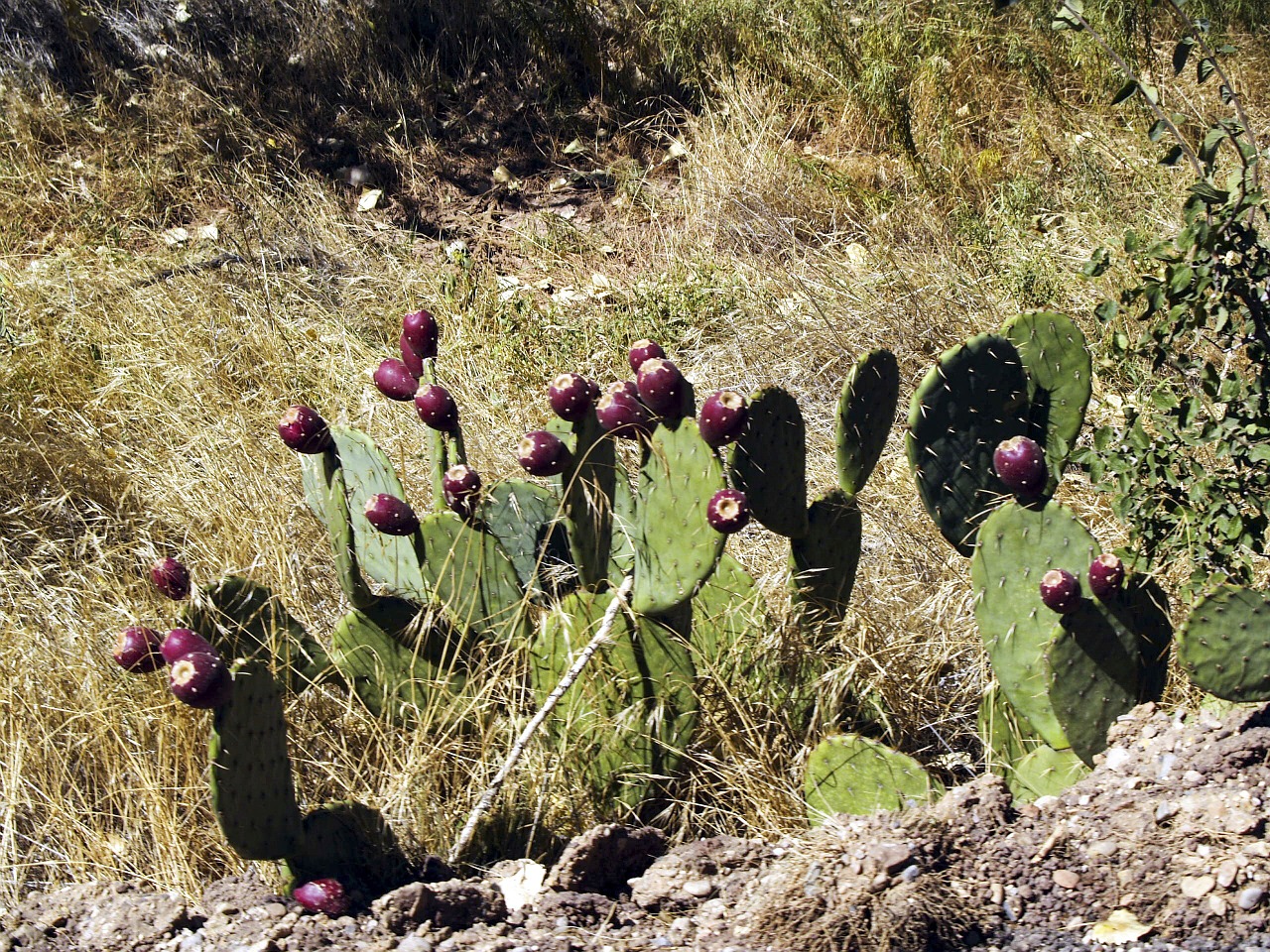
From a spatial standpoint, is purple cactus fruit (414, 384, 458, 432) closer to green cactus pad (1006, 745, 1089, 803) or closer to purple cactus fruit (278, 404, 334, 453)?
purple cactus fruit (278, 404, 334, 453)

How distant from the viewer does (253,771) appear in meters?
1.93

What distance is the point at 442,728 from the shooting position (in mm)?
2412

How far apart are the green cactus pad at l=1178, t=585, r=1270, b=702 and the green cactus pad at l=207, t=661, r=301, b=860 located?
149 centimetres

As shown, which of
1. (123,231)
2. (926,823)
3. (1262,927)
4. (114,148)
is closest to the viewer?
(1262,927)

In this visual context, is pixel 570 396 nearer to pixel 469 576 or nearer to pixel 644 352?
pixel 644 352

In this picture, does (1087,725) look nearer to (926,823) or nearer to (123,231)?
(926,823)

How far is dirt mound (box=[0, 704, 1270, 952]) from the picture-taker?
6.13 ft

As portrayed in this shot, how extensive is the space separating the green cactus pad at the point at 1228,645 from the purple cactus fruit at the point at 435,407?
54.1 inches

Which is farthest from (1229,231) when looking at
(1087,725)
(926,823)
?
(926,823)

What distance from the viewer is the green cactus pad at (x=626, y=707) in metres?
2.34

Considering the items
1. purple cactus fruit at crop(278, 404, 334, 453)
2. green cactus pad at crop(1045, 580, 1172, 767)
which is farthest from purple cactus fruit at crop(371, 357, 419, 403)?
green cactus pad at crop(1045, 580, 1172, 767)

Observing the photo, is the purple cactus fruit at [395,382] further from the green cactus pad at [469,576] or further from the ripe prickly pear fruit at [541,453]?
the ripe prickly pear fruit at [541,453]

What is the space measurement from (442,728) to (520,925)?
1.61 feet

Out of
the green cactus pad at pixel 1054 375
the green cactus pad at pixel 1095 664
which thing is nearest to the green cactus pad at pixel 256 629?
the green cactus pad at pixel 1095 664
